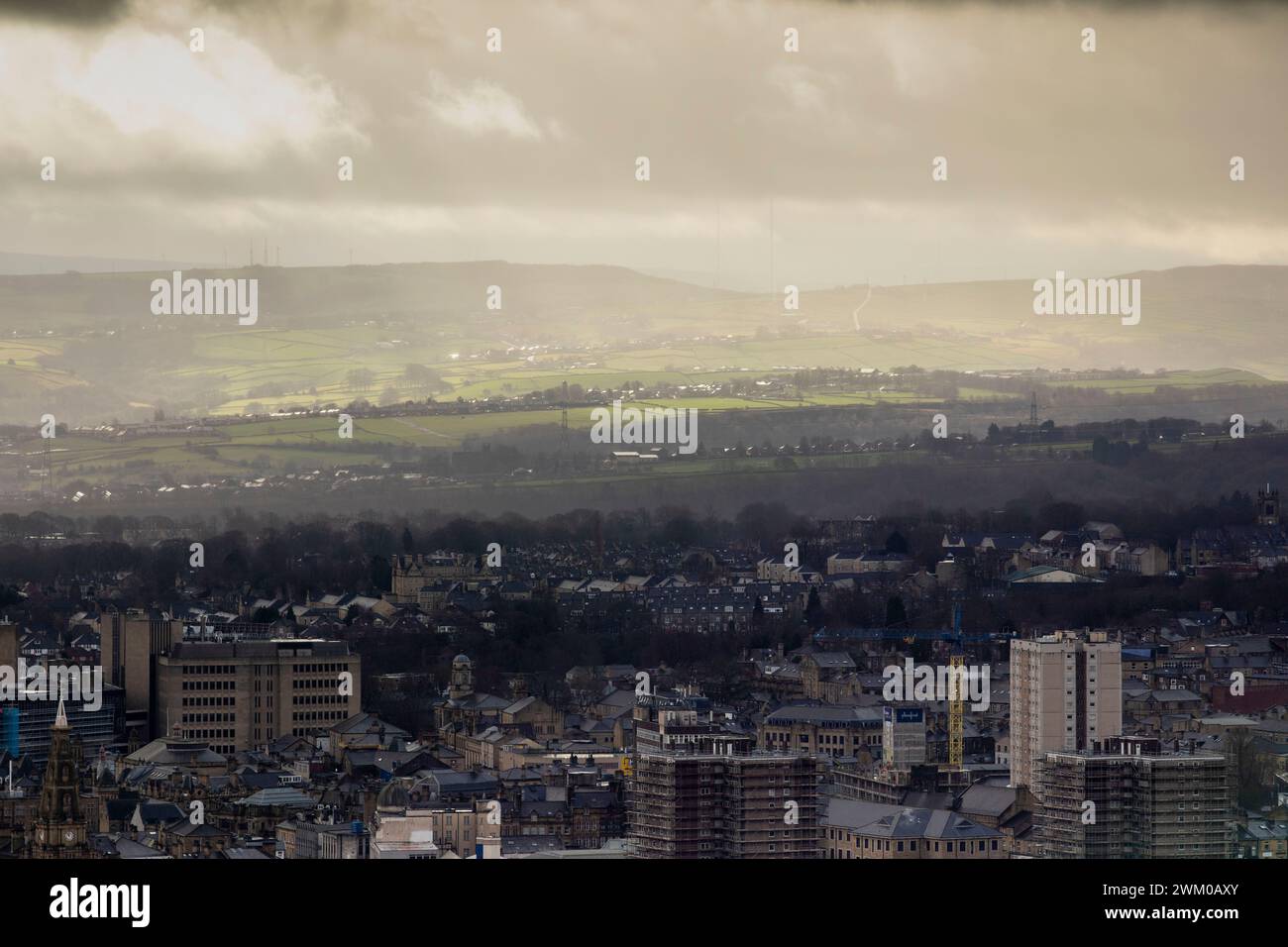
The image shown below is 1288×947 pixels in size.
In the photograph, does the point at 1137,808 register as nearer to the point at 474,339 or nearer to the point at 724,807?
the point at 724,807

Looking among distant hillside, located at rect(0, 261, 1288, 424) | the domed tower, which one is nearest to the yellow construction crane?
the domed tower

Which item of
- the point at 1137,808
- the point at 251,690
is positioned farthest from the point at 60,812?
the point at 251,690

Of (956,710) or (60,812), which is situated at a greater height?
(60,812)

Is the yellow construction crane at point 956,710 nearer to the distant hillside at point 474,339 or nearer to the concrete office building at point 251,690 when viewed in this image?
the concrete office building at point 251,690

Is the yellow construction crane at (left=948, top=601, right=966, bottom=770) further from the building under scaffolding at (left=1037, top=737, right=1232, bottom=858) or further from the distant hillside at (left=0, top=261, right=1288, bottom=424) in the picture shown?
the distant hillside at (left=0, top=261, right=1288, bottom=424)

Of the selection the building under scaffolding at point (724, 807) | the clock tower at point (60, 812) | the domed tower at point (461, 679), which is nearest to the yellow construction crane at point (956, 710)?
the building under scaffolding at point (724, 807)

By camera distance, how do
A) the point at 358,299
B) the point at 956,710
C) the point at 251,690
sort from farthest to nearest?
the point at 358,299 → the point at 251,690 → the point at 956,710

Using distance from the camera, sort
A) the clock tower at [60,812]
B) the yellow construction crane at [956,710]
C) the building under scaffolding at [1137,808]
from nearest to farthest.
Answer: the clock tower at [60,812]
the building under scaffolding at [1137,808]
the yellow construction crane at [956,710]

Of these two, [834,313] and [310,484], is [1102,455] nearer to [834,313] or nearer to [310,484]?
→ [834,313]
